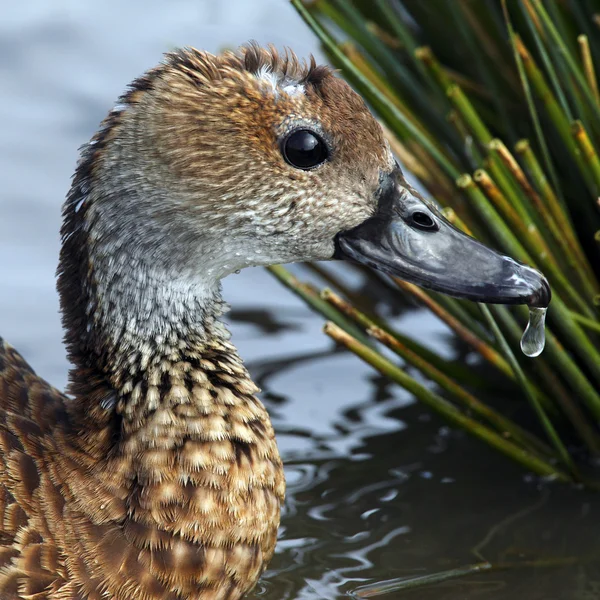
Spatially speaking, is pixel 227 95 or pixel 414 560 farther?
pixel 414 560

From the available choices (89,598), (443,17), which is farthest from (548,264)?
(89,598)

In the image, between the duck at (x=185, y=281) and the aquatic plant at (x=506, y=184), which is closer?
the duck at (x=185, y=281)

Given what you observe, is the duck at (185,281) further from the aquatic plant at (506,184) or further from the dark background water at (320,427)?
the dark background water at (320,427)

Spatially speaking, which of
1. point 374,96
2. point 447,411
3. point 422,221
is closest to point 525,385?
point 447,411

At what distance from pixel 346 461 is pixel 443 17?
5.39ft

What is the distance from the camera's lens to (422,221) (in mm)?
2869

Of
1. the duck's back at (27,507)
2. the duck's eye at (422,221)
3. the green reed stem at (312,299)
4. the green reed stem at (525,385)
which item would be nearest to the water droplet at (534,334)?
the green reed stem at (525,385)

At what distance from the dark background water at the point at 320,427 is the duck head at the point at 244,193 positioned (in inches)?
38.9

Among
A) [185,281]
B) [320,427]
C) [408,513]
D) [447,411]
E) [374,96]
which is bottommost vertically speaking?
[408,513]

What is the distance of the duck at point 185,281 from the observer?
2764 mm

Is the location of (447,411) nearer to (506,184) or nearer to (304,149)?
(506,184)

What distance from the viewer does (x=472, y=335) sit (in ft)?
11.6

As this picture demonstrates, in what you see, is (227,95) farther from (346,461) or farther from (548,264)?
Result: (346,461)

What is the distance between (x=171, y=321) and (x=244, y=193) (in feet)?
1.24
